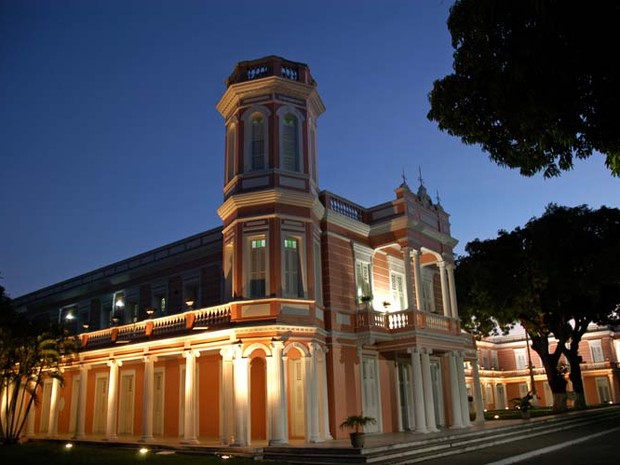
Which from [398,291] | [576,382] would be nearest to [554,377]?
[576,382]

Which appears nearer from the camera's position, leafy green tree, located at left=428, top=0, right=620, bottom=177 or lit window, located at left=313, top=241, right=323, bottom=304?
leafy green tree, located at left=428, top=0, right=620, bottom=177

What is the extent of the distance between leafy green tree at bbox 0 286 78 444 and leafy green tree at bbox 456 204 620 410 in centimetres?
2046

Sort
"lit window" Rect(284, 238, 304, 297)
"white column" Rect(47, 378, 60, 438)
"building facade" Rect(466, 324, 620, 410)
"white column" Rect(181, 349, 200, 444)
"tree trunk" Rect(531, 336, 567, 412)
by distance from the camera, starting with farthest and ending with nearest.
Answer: "building facade" Rect(466, 324, 620, 410)
"tree trunk" Rect(531, 336, 567, 412)
"white column" Rect(47, 378, 60, 438)
"lit window" Rect(284, 238, 304, 297)
"white column" Rect(181, 349, 200, 444)

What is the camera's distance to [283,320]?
56.7ft

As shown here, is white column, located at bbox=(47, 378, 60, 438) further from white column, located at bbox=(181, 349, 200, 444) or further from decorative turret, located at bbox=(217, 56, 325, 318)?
decorative turret, located at bbox=(217, 56, 325, 318)

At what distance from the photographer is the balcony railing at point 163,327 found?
59.5 ft

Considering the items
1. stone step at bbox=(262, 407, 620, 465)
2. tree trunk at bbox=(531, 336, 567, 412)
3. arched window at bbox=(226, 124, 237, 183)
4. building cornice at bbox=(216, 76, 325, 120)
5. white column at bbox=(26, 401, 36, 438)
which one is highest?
building cornice at bbox=(216, 76, 325, 120)

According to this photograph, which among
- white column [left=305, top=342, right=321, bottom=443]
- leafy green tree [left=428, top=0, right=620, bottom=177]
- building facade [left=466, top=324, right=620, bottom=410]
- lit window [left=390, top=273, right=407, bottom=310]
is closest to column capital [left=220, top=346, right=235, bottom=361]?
white column [left=305, top=342, right=321, bottom=443]

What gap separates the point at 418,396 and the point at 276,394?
5.37 metres

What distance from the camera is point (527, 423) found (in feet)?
71.8

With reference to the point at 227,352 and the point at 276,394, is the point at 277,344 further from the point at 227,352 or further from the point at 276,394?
the point at 227,352

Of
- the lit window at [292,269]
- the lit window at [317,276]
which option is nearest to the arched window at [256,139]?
the lit window at [292,269]

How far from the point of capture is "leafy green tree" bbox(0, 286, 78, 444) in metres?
21.7

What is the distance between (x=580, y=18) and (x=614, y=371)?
50289 mm
